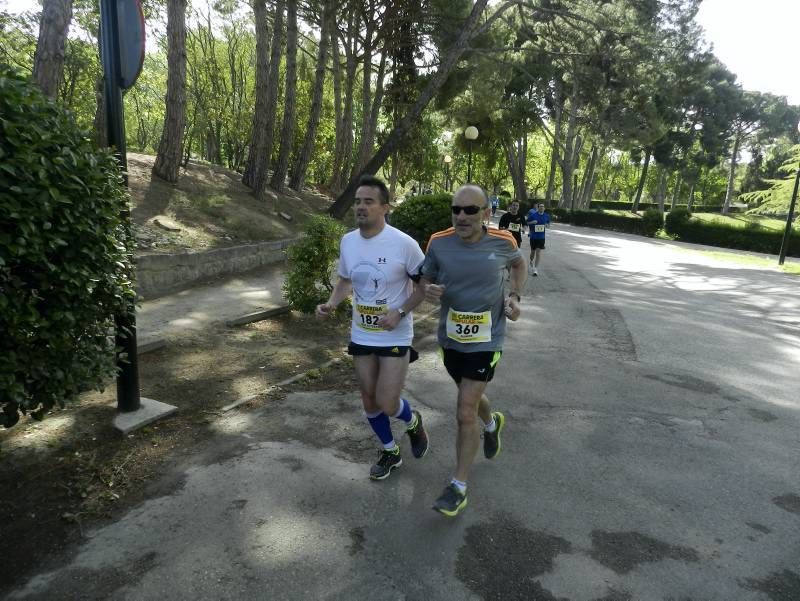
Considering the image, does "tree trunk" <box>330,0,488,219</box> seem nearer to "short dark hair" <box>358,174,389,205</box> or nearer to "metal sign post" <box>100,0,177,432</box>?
"metal sign post" <box>100,0,177,432</box>

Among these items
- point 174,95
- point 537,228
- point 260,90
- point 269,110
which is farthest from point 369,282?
point 269,110

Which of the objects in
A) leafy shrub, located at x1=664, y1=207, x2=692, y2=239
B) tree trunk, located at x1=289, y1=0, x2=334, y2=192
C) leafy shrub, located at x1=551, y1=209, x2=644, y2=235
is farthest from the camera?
leafy shrub, located at x1=551, y1=209, x2=644, y2=235

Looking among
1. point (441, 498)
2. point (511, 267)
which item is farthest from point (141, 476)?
point (511, 267)

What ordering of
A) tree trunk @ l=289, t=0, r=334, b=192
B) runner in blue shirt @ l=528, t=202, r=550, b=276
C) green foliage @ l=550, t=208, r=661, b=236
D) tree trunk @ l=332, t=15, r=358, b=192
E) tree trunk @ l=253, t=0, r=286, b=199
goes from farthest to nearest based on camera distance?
green foliage @ l=550, t=208, r=661, b=236, tree trunk @ l=332, t=15, r=358, b=192, tree trunk @ l=289, t=0, r=334, b=192, tree trunk @ l=253, t=0, r=286, b=199, runner in blue shirt @ l=528, t=202, r=550, b=276

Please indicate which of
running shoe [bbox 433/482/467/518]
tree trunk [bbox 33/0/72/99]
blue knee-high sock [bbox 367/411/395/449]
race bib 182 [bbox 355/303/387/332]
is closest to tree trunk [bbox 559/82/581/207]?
tree trunk [bbox 33/0/72/99]

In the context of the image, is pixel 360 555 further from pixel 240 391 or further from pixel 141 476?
pixel 240 391

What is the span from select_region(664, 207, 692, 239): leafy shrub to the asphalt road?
29.1 m

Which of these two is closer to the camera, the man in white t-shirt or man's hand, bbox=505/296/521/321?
man's hand, bbox=505/296/521/321

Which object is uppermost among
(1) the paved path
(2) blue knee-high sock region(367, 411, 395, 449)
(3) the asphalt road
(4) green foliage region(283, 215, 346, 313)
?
(4) green foliage region(283, 215, 346, 313)

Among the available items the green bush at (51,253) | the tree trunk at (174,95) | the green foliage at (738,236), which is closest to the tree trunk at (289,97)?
the tree trunk at (174,95)

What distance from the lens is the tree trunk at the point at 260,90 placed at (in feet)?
49.4

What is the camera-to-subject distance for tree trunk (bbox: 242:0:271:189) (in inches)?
593

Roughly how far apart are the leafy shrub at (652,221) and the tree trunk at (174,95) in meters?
29.8

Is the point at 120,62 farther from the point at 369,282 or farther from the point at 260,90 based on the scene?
the point at 260,90
